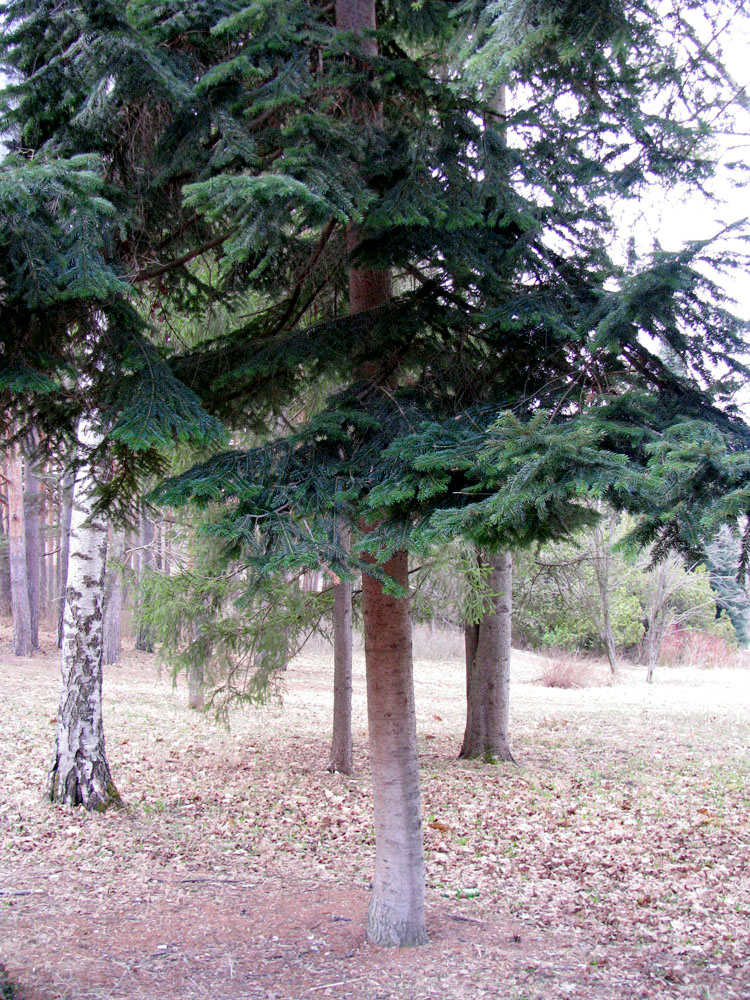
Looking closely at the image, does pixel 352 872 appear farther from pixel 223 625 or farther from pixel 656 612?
pixel 656 612

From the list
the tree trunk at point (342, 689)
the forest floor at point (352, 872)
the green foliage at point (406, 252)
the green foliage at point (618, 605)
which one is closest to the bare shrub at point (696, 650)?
the green foliage at point (618, 605)

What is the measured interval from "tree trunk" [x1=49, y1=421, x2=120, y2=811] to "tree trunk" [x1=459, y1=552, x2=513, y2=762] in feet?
16.3

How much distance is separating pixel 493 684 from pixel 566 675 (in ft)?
35.9

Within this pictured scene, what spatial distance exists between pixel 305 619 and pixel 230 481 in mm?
5771

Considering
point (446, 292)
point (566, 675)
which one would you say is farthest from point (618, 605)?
point (446, 292)

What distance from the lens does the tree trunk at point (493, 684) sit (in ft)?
34.2

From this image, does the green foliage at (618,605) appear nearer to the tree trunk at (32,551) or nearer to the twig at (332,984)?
the twig at (332,984)

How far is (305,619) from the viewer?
9.51 m

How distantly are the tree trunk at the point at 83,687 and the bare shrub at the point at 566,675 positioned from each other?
49.5ft

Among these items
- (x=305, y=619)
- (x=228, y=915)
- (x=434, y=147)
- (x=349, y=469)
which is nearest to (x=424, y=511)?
(x=349, y=469)

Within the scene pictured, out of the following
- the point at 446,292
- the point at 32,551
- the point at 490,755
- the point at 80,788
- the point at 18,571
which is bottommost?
the point at 490,755

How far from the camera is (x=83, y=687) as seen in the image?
7.61 m

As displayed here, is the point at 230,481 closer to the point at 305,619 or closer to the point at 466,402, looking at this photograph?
the point at 466,402

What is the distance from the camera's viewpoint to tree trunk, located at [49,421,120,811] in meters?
7.44
